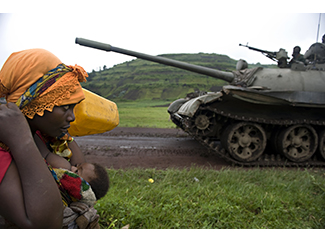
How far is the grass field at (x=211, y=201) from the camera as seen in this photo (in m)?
2.45

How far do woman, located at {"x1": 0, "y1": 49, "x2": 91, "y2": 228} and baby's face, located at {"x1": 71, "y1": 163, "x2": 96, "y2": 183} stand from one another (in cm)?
22

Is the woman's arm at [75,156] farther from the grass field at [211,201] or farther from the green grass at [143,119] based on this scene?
the green grass at [143,119]

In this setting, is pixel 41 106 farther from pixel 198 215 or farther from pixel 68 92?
pixel 198 215

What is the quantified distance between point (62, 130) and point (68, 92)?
0.21m

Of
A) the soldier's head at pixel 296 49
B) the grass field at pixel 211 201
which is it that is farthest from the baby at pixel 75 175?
the soldier's head at pixel 296 49

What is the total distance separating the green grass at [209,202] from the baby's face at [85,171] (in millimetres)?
1101

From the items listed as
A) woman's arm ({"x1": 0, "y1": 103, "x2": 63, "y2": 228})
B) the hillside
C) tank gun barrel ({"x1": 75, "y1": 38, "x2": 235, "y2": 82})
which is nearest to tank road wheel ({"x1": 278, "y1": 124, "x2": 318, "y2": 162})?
tank gun barrel ({"x1": 75, "y1": 38, "x2": 235, "y2": 82})

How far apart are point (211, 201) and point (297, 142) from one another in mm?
4096

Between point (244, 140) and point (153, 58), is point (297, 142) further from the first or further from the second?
point (153, 58)

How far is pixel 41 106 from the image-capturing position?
1.08 metres

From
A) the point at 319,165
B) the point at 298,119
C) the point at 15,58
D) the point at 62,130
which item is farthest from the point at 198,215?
the point at 319,165

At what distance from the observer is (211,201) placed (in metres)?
2.90

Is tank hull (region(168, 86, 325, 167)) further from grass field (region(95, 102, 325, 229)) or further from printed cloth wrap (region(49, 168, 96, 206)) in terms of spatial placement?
printed cloth wrap (region(49, 168, 96, 206))

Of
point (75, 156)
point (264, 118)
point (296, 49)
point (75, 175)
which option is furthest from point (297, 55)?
point (75, 175)
